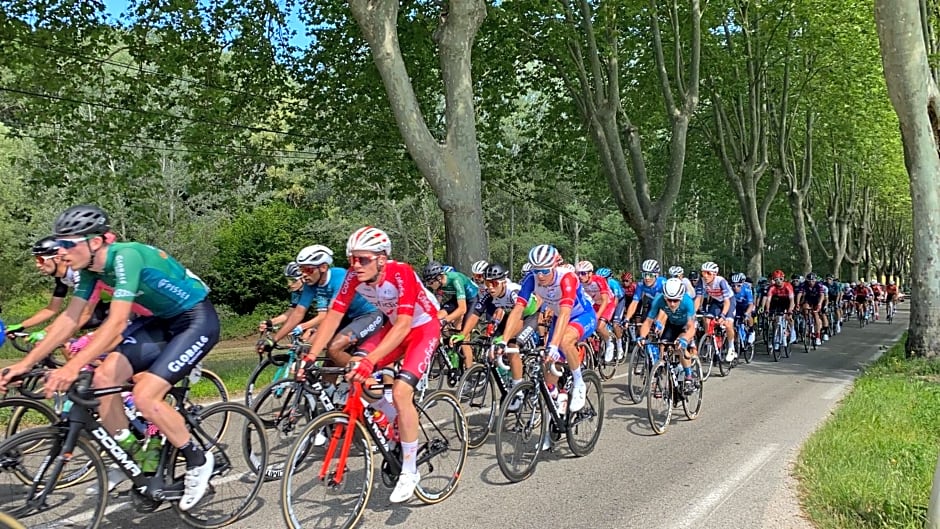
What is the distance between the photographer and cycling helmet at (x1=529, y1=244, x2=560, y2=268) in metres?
7.13

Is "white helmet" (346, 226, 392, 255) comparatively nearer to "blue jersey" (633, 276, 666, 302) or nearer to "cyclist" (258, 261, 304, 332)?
"cyclist" (258, 261, 304, 332)

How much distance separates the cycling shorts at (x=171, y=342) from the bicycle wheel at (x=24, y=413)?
61cm

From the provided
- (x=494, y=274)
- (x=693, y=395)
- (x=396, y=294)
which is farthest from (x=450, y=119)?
(x=396, y=294)

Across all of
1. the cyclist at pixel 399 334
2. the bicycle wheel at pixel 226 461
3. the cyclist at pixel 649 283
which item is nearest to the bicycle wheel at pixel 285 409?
the bicycle wheel at pixel 226 461

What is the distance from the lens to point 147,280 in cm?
459

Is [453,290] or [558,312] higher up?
[453,290]

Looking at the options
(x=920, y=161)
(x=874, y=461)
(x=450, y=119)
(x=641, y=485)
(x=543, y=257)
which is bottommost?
(x=641, y=485)

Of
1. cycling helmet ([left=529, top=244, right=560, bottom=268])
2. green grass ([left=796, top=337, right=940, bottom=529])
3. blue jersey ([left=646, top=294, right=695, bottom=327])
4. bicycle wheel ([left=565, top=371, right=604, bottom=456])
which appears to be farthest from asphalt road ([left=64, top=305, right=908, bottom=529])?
cycling helmet ([left=529, top=244, right=560, bottom=268])

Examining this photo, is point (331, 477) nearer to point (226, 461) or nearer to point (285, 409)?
point (226, 461)

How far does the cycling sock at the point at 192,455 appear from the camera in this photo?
15.1 feet

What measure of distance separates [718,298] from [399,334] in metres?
9.08

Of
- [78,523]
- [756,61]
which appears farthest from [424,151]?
[756,61]

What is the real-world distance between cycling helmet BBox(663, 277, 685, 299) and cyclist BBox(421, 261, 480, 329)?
2865 millimetres

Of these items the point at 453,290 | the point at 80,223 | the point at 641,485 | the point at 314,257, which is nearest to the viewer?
the point at 80,223
